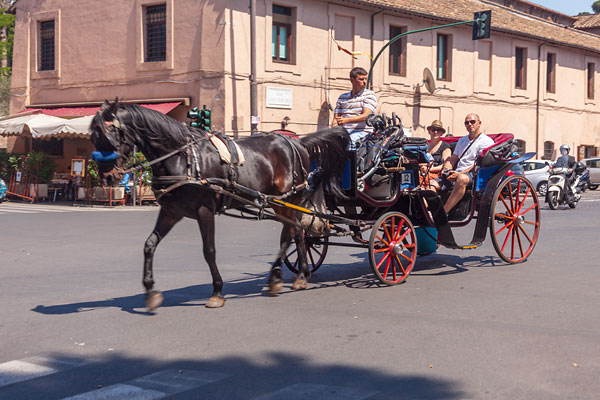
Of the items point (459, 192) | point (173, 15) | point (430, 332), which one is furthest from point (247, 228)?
point (173, 15)

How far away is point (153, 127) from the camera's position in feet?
21.8

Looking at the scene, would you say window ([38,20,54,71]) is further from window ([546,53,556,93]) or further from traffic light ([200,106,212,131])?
window ([546,53,556,93])

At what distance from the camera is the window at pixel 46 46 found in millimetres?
29819

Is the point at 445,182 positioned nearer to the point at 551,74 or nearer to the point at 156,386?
the point at 156,386

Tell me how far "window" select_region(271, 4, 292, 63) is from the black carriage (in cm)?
1827

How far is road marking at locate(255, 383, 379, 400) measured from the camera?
419cm

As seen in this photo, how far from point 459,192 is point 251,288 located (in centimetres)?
298

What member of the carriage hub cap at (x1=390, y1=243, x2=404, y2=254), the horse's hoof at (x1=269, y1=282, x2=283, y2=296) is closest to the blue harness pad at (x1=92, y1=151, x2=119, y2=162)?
the horse's hoof at (x1=269, y1=282, x2=283, y2=296)

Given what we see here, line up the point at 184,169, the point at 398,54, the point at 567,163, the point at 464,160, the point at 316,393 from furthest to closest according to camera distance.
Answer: the point at 398,54 < the point at 567,163 < the point at 464,160 < the point at 184,169 < the point at 316,393

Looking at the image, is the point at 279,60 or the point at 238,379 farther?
the point at 279,60

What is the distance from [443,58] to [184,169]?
1098 inches

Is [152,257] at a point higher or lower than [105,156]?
lower

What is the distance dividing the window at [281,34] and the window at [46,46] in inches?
391

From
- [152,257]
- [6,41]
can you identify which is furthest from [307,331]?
[6,41]
